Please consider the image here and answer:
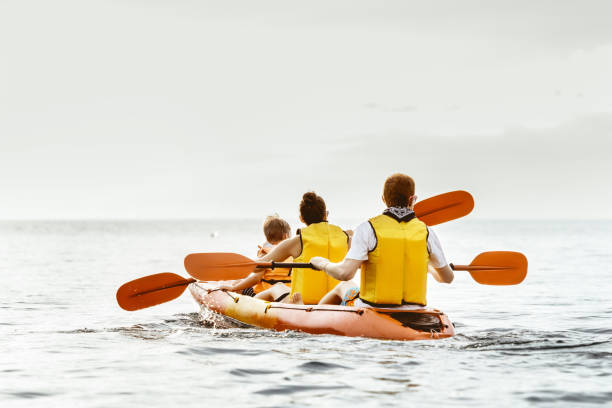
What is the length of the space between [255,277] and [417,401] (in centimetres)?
461

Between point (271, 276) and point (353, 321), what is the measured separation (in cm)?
255

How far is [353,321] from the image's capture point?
7.39 metres

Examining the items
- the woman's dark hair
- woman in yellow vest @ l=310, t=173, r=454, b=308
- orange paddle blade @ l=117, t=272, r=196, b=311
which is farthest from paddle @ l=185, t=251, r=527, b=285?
→ woman in yellow vest @ l=310, t=173, r=454, b=308

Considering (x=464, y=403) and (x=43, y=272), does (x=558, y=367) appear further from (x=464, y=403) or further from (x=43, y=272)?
(x=43, y=272)

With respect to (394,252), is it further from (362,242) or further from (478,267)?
(478,267)

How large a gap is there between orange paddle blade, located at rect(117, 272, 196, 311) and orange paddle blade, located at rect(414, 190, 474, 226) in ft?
9.92

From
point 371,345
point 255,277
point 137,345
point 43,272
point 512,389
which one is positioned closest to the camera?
point 512,389

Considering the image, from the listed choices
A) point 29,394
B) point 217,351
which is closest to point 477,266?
point 217,351

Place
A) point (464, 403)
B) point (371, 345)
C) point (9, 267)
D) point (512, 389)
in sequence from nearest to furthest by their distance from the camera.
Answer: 1. point (464, 403)
2. point (512, 389)
3. point (371, 345)
4. point (9, 267)

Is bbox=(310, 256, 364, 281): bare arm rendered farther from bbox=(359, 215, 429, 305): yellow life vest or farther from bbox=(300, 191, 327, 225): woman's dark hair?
bbox=(300, 191, 327, 225): woman's dark hair

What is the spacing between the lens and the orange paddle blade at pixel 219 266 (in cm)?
864

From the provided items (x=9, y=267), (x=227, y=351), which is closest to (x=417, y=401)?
(x=227, y=351)

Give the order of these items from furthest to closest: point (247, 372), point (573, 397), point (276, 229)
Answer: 1. point (276, 229)
2. point (247, 372)
3. point (573, 397)

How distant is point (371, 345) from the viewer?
23.5ft
